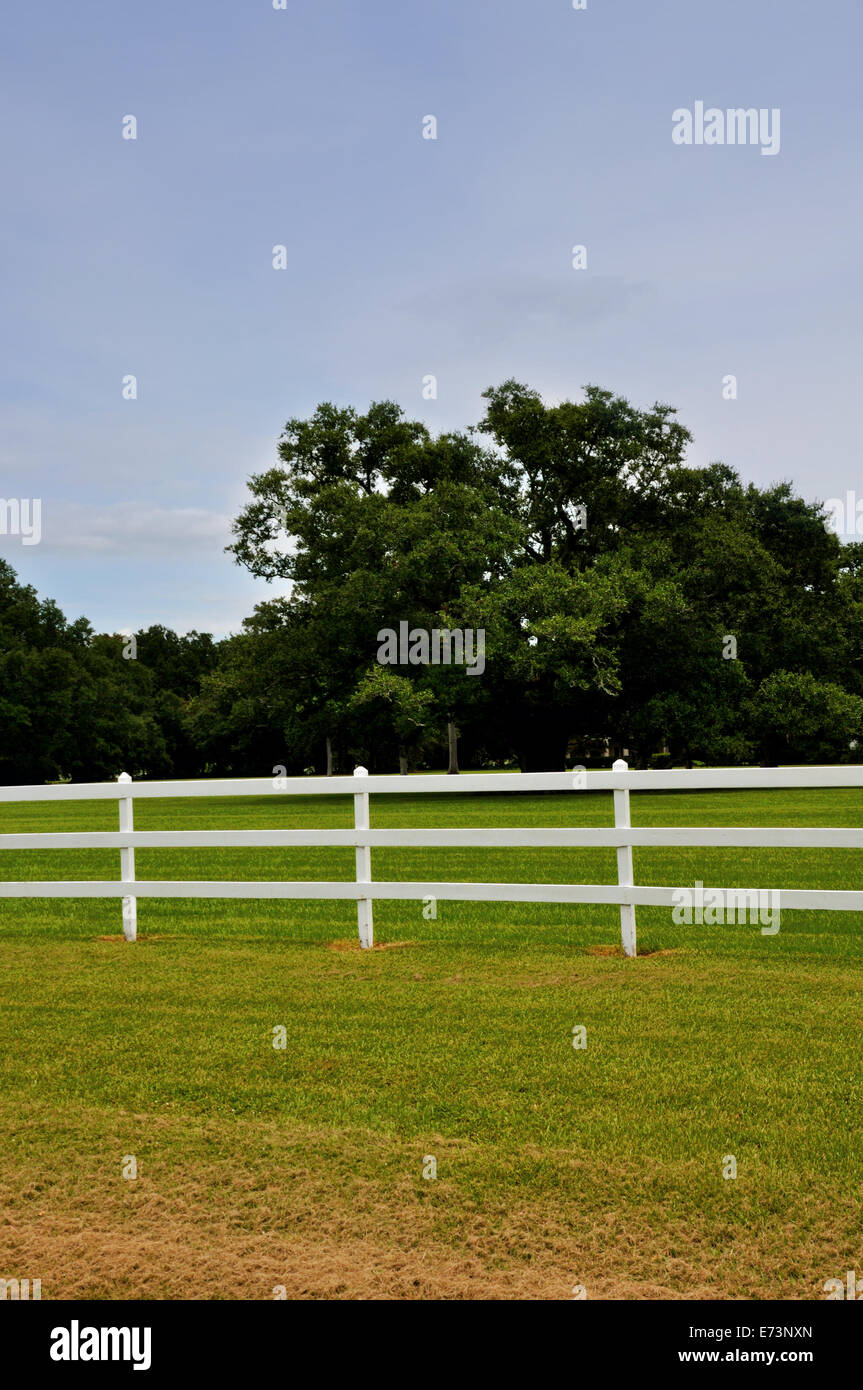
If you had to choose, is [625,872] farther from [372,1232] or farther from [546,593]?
[546,593]

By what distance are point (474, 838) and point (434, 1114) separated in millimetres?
4501

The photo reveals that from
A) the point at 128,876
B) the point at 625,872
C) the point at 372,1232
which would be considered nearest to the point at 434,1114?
the point at 372,1232

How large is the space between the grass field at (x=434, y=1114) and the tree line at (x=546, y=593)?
29.9 metres

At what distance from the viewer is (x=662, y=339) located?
2683cm

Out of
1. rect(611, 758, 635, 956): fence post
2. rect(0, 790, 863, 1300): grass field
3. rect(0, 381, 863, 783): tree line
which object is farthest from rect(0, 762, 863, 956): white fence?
rect(0, 381, 863, 783): tree line

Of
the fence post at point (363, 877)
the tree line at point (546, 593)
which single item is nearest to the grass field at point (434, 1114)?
the fence post at point (363, 877)

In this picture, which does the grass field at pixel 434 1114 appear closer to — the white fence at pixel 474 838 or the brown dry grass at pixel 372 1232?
the brown dry grass at pixel 372 1232

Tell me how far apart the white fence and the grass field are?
1.75 feet

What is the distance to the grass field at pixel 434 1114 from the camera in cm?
397

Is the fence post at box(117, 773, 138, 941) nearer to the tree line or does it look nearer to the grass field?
the grass field

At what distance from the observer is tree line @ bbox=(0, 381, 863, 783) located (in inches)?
1623

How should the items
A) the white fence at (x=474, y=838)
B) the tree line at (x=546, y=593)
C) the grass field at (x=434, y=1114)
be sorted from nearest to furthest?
the grass field at (x=434, y=1114), the white fence at (x=474, y=838), the tree line at (x=546, y=593)

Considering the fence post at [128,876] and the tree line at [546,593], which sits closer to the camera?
the fence post at [128,876]

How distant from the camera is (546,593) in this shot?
Result: 40438 millimetres
